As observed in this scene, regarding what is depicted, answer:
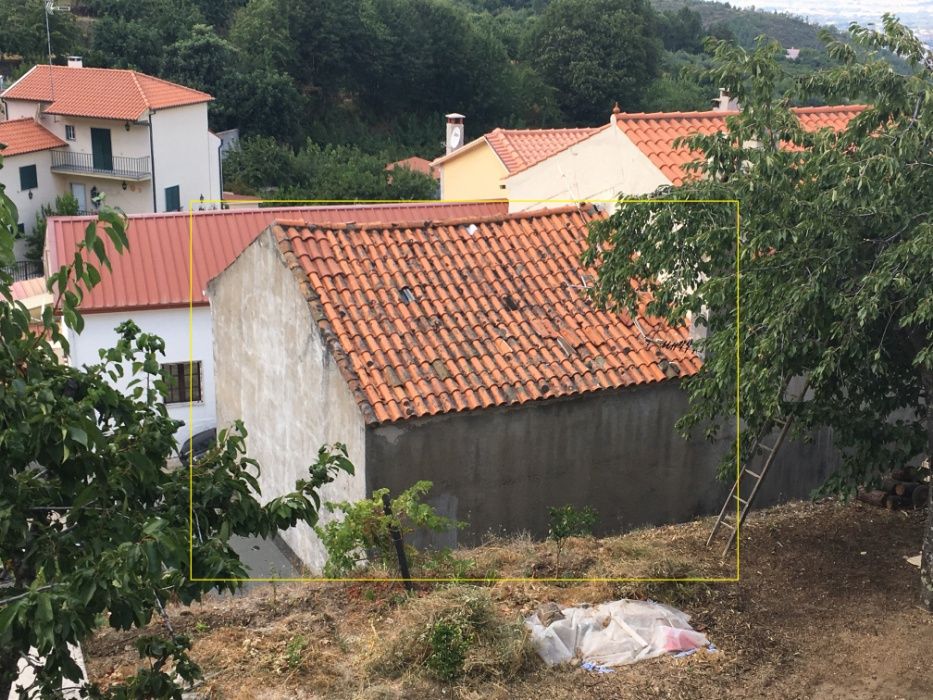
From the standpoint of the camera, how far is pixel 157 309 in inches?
883

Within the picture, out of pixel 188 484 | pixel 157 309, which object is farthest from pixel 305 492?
pixel 157 309

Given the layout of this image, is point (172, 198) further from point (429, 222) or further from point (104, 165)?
point (429, 222)

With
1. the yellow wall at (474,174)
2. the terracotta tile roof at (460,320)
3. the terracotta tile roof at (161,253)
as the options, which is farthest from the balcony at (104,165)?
the terracotta tile roof at (460,320)

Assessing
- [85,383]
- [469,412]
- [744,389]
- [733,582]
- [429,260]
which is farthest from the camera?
[429,260]

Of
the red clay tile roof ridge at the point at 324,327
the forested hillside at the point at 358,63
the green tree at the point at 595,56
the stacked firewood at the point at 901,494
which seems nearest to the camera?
the red clay tile roof ridge at the point at 324,327

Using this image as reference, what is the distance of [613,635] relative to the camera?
28.1ft

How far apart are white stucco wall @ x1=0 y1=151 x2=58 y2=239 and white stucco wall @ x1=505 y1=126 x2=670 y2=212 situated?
30486mm

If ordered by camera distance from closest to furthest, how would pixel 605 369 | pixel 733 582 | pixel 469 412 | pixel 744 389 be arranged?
pixel 744 389
pixel 733 582
pixel 469 412
pixel 605 369

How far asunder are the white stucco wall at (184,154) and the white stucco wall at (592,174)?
97.5 ft

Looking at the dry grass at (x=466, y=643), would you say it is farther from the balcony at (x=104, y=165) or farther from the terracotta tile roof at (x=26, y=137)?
the terracotta tile roof at (x=26, y=137)

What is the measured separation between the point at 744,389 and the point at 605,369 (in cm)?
315

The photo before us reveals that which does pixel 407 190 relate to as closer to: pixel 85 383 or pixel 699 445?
pixel 699 445

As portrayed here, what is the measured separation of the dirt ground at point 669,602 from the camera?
7992 millimetres

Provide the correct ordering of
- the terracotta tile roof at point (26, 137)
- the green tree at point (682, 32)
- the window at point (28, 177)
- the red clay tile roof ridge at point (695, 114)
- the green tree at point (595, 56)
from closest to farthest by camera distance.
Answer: the red clay tile roof ridge at point (695, 114), the terracotta tile roof at point (26, 137), the window at point (28, 177), the green tree at point (595, 56), the green tree at point (682, 32)
